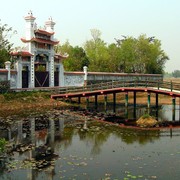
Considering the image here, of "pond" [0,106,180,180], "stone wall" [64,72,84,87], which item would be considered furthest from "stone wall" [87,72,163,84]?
"pond" [0,106,180,180]

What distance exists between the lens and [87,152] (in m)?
16.0

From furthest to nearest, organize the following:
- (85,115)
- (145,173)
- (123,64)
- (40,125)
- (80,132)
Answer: (123,64)
(85,115)
(40,125)
(80,132)
(145,173)

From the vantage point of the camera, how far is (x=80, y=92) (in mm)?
36156

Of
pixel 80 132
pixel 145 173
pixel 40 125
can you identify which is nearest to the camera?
pixel 145 173

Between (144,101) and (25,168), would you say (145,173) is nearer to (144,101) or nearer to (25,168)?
(25,168)

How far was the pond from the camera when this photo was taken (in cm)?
1263

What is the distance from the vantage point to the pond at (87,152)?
12634mm

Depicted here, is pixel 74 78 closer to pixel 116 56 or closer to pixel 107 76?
pixel 107 76

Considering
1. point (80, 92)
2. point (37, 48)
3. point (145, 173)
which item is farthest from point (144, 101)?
point (145, 173)

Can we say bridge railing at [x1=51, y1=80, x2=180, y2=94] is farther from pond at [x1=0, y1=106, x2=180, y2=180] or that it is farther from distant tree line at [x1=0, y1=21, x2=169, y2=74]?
distant tree line at [x1=0, y1=21, x2=169, y2=74]

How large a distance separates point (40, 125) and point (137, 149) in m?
9.61

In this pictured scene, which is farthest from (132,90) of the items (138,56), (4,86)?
(138,56)

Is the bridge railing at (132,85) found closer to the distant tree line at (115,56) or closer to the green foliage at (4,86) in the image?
the green foliage at (4,86)

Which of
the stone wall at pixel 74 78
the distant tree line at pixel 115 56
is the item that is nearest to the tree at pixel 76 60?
the distant tree line at pixel 115 56
